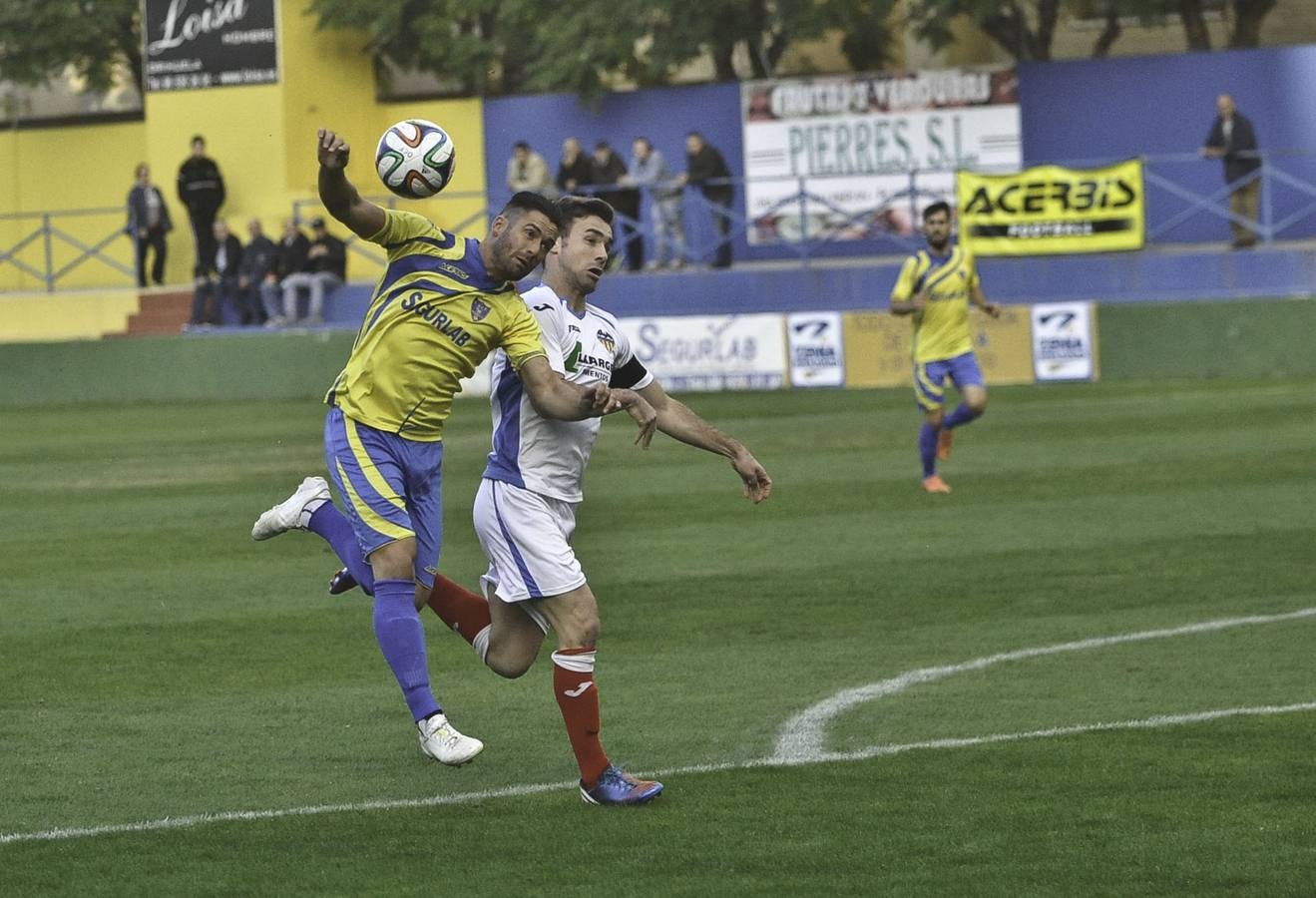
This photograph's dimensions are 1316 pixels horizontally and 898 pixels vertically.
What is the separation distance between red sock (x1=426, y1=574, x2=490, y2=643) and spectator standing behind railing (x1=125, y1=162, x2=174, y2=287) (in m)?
26.5

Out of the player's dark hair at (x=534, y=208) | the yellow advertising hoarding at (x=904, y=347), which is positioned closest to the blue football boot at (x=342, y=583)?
the player's dark hair at (x=534, y=208)

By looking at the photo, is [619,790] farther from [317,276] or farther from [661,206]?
[317,276]

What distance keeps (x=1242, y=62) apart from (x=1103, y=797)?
2604 cm

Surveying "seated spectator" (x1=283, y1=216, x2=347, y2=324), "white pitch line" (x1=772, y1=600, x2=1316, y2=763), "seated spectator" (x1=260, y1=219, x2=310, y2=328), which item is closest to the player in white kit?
"white pitch line" (x1=772, y1=600, x2=1316, y2=763)

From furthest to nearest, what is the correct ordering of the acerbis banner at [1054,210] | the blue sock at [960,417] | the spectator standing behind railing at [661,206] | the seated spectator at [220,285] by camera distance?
the seated spectator at [220,285]
the spectator standing behind railing at [661,206]
the acerbis banner at [1054,210]
the blue sock at [960,417]

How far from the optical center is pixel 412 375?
7.55m

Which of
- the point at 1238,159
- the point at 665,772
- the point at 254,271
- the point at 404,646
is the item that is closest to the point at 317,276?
the point at 254,271

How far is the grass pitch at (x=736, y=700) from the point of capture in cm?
616

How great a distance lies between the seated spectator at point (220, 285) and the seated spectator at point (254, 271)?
135 millimetres

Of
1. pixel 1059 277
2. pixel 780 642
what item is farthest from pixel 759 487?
pixel 1059 277

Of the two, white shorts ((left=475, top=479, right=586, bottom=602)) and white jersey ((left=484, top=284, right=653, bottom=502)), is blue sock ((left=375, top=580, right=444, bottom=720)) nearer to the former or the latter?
white shorts ((left=475, top=479, right=586, bottom=602))

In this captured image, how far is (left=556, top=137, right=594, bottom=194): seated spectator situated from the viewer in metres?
29.7

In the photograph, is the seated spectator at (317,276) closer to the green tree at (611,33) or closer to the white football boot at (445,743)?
the green tree at (611,33)

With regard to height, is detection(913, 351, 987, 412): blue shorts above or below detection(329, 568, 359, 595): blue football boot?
above
